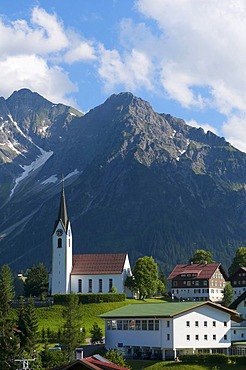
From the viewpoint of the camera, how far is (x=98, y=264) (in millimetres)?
128375

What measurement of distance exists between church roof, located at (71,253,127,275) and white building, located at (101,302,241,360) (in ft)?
125

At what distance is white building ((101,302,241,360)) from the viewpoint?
8150 centimetres

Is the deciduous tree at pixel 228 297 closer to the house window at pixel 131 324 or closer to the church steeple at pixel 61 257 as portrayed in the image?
the church steeple at pixel 61 257

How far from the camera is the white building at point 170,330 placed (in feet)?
267

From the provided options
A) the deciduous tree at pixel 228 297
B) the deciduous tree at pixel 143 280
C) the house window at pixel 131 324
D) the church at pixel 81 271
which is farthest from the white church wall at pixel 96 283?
the house window at pixel 131 324

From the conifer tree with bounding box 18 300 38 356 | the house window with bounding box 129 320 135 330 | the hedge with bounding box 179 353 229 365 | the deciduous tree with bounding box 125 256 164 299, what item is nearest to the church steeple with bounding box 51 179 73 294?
the deciduous tree with bounding box 125 256 164 299

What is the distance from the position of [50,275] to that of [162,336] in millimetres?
50560

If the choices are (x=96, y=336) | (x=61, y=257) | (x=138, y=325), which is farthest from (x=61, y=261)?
(x=138, y=325)

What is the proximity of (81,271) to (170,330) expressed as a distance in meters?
48.1

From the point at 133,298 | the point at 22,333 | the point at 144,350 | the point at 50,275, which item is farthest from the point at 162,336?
the point at 50,275

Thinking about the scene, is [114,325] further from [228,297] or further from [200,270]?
[200,270]

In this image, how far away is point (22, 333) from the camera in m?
76.6

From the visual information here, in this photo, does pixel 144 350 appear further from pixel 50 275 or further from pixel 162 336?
pixel 50 275

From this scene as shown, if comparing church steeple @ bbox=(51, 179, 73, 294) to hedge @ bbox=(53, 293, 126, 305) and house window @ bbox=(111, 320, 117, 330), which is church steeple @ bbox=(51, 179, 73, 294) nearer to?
hedge @ bbox=(53, 293, 126, 305)
